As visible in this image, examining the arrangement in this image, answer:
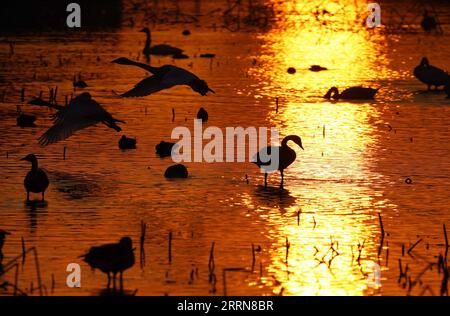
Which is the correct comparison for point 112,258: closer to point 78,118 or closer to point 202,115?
point 78,118

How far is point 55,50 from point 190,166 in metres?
14.7

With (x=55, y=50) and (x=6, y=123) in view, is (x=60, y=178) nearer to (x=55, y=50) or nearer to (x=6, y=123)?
(x=6, y=123)

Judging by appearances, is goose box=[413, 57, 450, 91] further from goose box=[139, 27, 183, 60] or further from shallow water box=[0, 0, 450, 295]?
goose box=[139, 27, 183, 60]

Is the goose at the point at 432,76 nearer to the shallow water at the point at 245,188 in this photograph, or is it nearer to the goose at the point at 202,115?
the shallow water at the point at 245,188

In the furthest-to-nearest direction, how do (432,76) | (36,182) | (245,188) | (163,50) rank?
(163,50)
(432,76)
(245,188)
(36,182)

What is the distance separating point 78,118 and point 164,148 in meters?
1.55

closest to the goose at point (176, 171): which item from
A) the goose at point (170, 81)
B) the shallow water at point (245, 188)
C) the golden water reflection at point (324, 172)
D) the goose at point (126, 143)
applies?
the shallow water at point (245, 188)

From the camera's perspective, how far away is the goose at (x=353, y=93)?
22953 mm

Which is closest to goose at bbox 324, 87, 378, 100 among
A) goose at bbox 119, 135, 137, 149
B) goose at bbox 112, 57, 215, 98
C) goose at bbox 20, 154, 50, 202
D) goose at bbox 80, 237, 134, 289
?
goose at bbox 119, 135, 137, 149

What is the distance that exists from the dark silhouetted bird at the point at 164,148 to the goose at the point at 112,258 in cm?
610

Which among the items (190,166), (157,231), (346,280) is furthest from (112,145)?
(346,280)

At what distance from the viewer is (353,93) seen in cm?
2300

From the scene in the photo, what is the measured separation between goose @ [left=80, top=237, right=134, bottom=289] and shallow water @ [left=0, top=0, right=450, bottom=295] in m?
0.17

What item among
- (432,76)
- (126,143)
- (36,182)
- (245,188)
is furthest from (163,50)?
(36,182)
